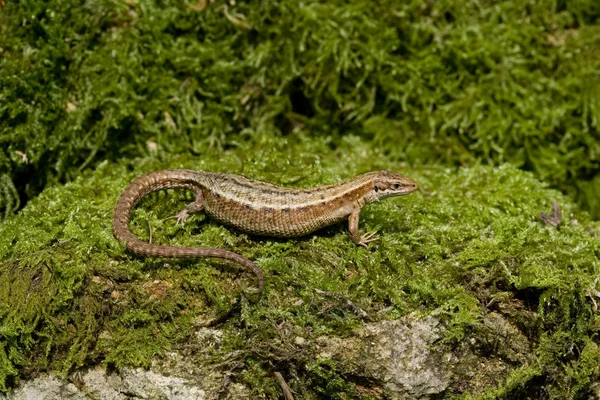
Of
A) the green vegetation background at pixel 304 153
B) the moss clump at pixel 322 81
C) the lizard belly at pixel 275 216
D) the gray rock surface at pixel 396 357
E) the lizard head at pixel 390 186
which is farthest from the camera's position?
the moss clump at pixel 322 81

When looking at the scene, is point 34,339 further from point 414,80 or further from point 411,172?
point 414,80

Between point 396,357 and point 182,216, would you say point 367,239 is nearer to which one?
point 396,357

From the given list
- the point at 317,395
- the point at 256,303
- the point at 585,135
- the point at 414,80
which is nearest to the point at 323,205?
the point at 256,303

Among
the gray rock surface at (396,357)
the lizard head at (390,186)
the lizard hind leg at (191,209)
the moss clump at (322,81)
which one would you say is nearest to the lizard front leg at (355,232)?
the lizard head at (390,186)

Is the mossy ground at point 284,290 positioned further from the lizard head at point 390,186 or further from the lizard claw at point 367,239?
the lizard head at point 390,186

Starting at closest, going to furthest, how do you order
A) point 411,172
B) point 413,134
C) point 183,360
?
point 183,360, point 411,172, point 413,134

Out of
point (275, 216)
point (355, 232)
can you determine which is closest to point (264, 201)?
point (275, 216)
